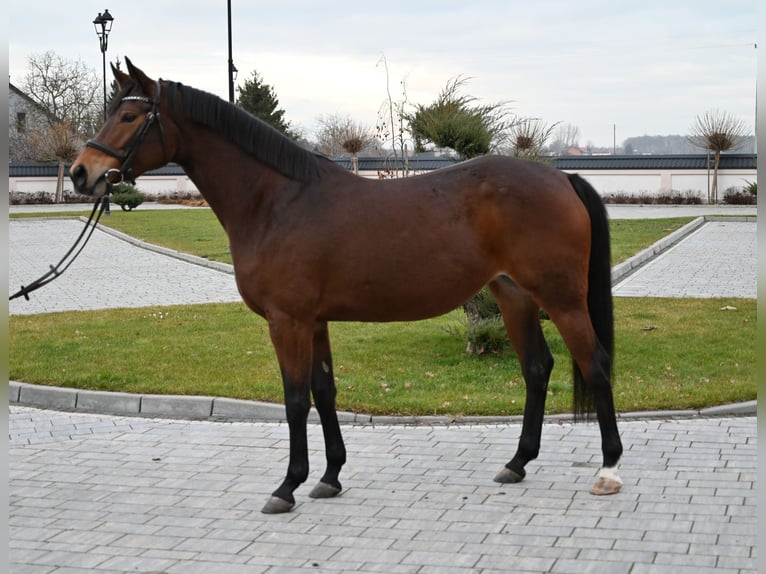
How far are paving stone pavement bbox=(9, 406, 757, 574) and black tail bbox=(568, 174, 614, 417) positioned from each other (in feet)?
1.95

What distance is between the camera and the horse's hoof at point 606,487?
549cm

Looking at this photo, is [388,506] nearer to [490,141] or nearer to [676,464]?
[676,464]

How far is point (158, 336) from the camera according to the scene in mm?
10680

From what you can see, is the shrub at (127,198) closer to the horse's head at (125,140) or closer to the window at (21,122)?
the window at (21,122)

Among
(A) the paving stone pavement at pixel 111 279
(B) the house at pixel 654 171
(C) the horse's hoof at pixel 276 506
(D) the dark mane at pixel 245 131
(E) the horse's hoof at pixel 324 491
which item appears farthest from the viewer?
(B) the house at pixel 654 171

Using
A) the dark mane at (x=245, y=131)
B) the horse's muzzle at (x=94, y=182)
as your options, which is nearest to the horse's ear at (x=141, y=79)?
the dark mane at (x=245, y=131)

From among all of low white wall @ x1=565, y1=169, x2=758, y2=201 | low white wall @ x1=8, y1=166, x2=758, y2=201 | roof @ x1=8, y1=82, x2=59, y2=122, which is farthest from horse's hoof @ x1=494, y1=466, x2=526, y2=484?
roof @ x1=8, y1=82, x2=59, y2=122

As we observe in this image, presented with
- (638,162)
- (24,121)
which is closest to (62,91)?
(24,121)

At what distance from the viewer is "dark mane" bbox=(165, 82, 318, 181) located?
5.48 meters

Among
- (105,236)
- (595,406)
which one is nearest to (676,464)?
(595,406)

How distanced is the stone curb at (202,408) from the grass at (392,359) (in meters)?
0.13

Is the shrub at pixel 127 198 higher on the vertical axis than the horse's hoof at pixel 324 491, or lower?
higher

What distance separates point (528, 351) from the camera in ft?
19.8

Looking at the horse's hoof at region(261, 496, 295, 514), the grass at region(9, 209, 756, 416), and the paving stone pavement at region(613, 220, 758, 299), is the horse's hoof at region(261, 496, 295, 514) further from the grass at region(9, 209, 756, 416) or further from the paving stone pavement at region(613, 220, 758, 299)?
the paving stone pavement at region(613, 220, 758, 299)
